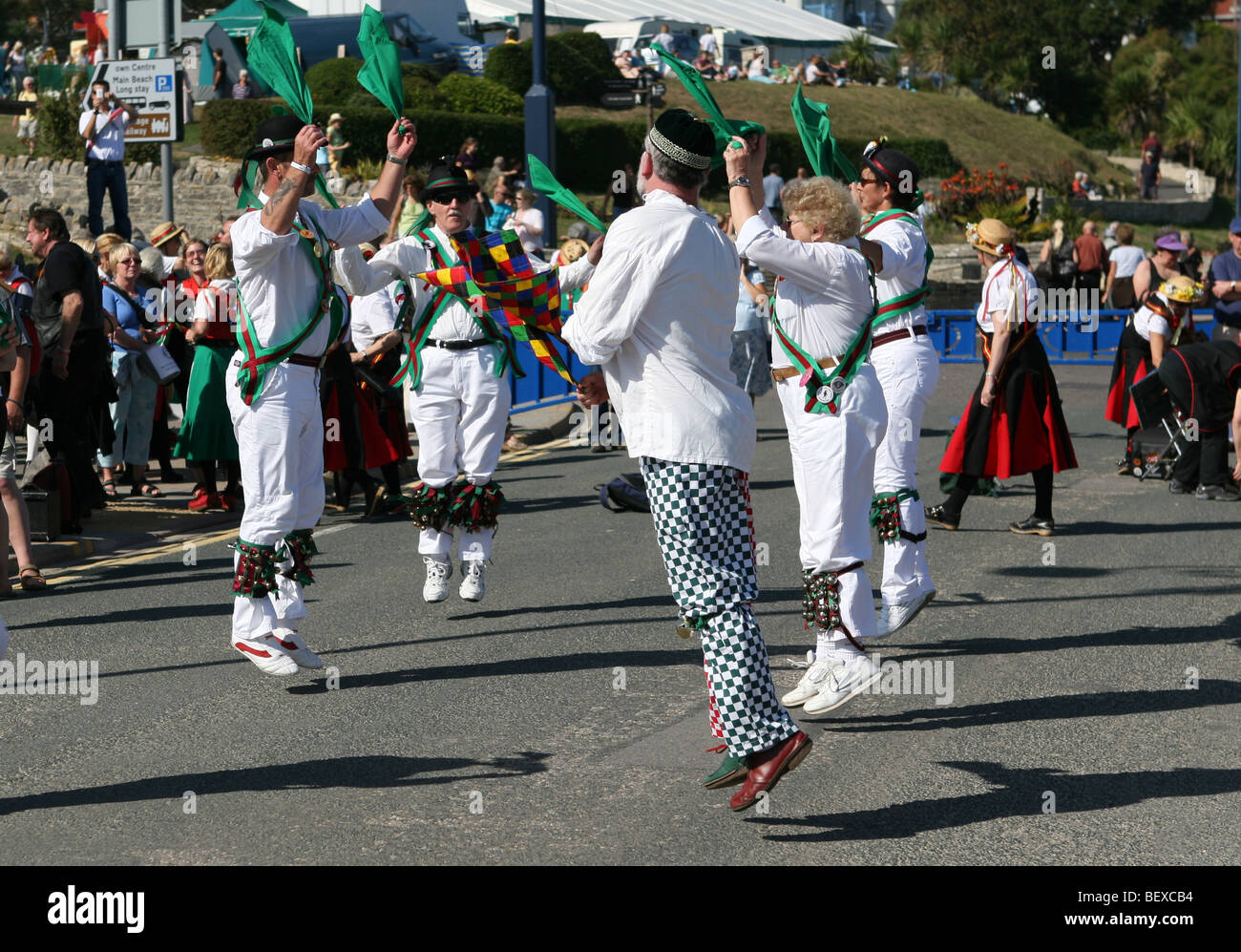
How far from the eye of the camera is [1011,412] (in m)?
10.3

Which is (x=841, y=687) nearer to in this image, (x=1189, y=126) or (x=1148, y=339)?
(x=1148, y=339)

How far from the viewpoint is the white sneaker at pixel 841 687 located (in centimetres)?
618

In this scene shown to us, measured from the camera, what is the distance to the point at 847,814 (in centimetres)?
516

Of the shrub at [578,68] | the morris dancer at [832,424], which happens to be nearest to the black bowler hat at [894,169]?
the morris dancer at [832,424]

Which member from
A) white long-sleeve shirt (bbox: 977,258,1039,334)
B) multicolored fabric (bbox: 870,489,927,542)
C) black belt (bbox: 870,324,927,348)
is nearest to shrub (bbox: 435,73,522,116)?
white long-sleeve shirt (bbox: 977,258,1039,334)

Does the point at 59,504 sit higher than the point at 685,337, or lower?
lower

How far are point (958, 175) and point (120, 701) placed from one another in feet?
112

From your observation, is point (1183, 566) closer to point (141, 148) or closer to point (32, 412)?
point (32, 412)

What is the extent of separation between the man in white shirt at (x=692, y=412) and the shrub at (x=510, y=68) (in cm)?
3326

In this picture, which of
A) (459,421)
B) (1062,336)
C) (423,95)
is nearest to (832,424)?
(459,421)

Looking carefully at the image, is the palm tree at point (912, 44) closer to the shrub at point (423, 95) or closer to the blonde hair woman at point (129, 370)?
the shrub at point (423, 95)

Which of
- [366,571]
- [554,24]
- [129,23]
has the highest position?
[554,24]

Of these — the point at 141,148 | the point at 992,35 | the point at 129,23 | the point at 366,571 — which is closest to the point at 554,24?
the point at 992,35

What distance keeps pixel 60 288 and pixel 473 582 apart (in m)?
4.08
